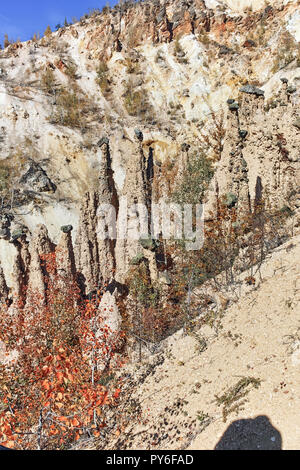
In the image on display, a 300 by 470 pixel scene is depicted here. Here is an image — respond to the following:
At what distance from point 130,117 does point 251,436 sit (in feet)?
174

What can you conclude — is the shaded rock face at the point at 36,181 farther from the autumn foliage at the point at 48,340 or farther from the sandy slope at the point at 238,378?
the sandy slope at the point at 238,378

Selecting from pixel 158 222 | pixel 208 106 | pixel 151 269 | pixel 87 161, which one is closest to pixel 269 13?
pixel 208 106

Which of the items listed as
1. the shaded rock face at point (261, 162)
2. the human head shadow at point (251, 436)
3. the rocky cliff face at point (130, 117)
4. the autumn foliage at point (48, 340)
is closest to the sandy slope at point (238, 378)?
the human head shadow at point (251, 436)

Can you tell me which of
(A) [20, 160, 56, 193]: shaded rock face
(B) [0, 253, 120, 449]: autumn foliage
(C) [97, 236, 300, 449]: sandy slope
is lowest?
(B) [0, 253, 120, 449]: autumn foliage

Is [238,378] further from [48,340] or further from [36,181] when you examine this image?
[36,181]

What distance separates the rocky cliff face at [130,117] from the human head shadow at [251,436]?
11.0 m

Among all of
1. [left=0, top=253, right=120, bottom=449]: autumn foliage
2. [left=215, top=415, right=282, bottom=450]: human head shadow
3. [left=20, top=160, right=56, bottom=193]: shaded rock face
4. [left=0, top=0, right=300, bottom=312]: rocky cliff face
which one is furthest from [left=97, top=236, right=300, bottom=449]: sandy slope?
[left=20, top=160, right=56, bottom=193]: shaded rock face

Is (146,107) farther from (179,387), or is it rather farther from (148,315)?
(179,387)

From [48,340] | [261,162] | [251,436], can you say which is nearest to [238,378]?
[251,436]

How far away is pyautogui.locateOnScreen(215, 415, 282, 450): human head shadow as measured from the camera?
624 centimetres

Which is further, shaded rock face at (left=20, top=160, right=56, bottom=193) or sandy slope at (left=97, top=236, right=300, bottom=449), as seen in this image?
shaded rock face at (left=20, top=160, right=56, bottom=193)

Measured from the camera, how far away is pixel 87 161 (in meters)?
44.7

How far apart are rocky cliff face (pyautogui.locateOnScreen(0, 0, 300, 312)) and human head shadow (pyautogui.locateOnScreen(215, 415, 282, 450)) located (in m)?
11.0

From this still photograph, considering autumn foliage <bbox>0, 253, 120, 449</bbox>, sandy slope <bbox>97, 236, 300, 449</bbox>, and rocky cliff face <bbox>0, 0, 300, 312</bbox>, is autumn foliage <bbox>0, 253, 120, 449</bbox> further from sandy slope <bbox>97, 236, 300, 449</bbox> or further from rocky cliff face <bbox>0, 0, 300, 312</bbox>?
sandy slope <bbox>97, 236, 300, 449</bbox>
